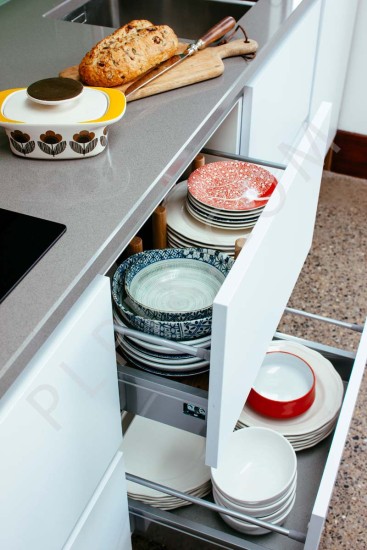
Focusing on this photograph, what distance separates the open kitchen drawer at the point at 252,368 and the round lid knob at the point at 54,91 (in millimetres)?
328

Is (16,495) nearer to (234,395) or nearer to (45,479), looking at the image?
(45,479)

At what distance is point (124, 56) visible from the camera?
3.84ft

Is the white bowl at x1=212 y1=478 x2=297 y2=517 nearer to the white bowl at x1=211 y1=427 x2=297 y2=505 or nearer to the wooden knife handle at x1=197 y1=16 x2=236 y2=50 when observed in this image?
the white bowl at x1=211 y1=427 x2=297 y2=505

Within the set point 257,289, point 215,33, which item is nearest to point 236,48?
point 215,33

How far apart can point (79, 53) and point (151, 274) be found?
50cm

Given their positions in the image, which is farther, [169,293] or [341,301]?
[341,301]

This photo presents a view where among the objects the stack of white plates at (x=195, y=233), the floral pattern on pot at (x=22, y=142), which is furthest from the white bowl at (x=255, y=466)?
the floral pattern on pot at (x=22, y=142)

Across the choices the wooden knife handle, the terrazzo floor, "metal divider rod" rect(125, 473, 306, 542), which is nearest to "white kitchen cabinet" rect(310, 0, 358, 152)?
the terrazzo floor

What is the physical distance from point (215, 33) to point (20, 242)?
2.23ft

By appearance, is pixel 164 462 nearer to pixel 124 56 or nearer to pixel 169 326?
pixel 169 326

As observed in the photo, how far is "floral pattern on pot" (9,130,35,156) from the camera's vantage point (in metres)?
1.00

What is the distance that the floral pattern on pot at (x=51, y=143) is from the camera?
1.00 m

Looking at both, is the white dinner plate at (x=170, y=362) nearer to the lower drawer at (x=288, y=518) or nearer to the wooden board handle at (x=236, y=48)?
the lower drawer at (x=288, y=518)

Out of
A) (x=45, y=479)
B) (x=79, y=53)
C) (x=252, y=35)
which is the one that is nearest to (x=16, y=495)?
(x=45, y=479)
